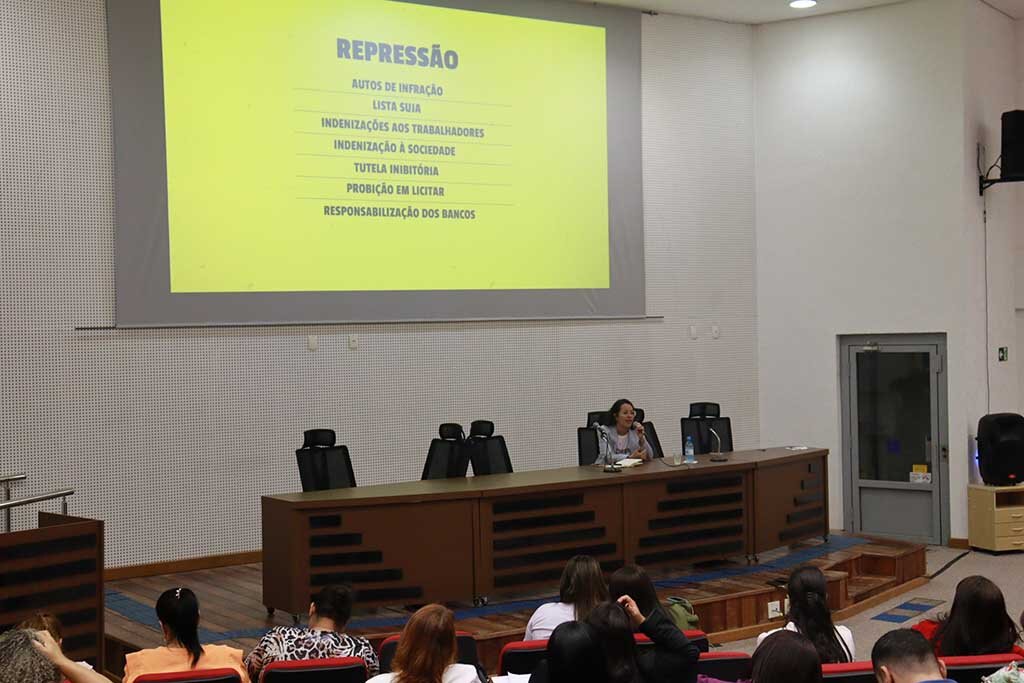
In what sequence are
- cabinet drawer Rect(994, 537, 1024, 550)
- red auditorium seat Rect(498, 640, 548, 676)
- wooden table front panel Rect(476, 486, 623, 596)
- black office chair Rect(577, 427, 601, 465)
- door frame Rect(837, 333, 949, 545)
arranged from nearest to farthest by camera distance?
red auditorium seat Rect(498, 640, 548, 676) < wooden table front panel Rect(476, 486, 623, 596) < black office chair Rect(577, 427, 601, 465) < cabinet drawer Rect(994, 537, 1024, 550) < door frame Rect(837, 333, 949, 545)

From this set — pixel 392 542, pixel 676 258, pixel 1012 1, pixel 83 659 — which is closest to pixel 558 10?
pixel 676 258

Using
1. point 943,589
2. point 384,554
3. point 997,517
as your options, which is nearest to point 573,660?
point 384,554

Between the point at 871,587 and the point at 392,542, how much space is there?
12.2 ft

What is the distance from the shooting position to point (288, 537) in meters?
6.52

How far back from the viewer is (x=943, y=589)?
337 inches

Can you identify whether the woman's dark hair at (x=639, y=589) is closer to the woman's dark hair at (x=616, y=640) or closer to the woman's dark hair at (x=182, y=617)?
the woman's dark hair at (x=616, y=640)

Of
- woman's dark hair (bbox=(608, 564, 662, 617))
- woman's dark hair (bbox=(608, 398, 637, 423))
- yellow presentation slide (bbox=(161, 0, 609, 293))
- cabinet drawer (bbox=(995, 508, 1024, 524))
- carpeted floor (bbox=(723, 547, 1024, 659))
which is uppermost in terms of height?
yellow presentation slide (bbox=(161, 0, 609, 293))

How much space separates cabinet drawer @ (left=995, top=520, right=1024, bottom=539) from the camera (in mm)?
9812

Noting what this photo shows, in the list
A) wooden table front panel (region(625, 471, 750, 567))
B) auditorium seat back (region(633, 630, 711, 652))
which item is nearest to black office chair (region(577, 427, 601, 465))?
wooden table front panel (region(625, 471, 750, 567))

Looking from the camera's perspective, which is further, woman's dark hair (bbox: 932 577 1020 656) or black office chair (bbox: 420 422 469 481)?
black office chair (bbox: 420 422 469 481)

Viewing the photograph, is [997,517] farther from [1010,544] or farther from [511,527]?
[511,527]

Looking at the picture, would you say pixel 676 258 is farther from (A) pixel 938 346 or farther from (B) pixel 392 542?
(B) pixel 392 542

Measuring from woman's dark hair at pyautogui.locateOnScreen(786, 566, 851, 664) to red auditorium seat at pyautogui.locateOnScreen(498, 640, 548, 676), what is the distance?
0.94 metres

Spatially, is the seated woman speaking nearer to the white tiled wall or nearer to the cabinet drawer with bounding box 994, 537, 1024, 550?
the white tiled wall
